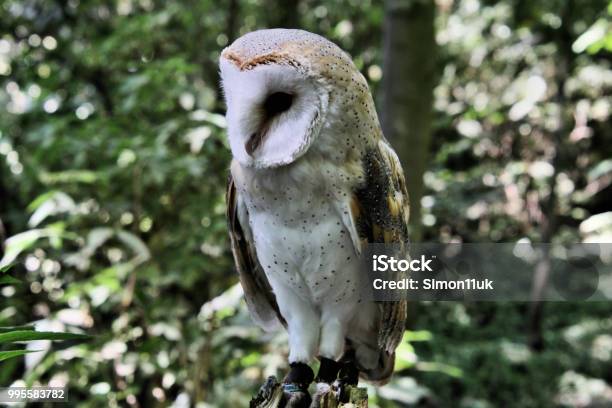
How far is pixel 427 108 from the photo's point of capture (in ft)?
7.85

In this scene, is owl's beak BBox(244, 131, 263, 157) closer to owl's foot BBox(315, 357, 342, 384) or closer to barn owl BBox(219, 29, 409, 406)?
barn owl BBox(219, 29, 409, 406)

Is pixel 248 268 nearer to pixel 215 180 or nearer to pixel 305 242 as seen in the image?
pixel 305 242

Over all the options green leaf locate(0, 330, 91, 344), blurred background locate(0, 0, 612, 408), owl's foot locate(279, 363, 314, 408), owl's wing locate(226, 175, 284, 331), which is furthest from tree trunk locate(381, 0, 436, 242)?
green leaf locate(0, 330, 91, 344)

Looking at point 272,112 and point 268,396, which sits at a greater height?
point 272,112

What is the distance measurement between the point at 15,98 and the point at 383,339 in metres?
2.38

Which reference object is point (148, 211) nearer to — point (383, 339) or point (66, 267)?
point (66, 267)

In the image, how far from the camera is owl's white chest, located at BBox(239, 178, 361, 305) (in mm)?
1029

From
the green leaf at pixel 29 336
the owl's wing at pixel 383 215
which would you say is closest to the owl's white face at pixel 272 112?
the owl's wing at pixel 383 215

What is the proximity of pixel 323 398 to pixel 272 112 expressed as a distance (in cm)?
51

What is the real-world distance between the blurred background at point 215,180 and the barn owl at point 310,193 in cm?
63

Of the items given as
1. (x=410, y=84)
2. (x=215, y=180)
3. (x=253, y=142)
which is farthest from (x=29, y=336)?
(x=410, y=84)

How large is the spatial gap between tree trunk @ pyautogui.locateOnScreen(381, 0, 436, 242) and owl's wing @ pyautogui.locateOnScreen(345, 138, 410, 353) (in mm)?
1190

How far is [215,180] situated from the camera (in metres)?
2.40

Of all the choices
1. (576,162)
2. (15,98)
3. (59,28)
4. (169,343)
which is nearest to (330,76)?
(169,343)
